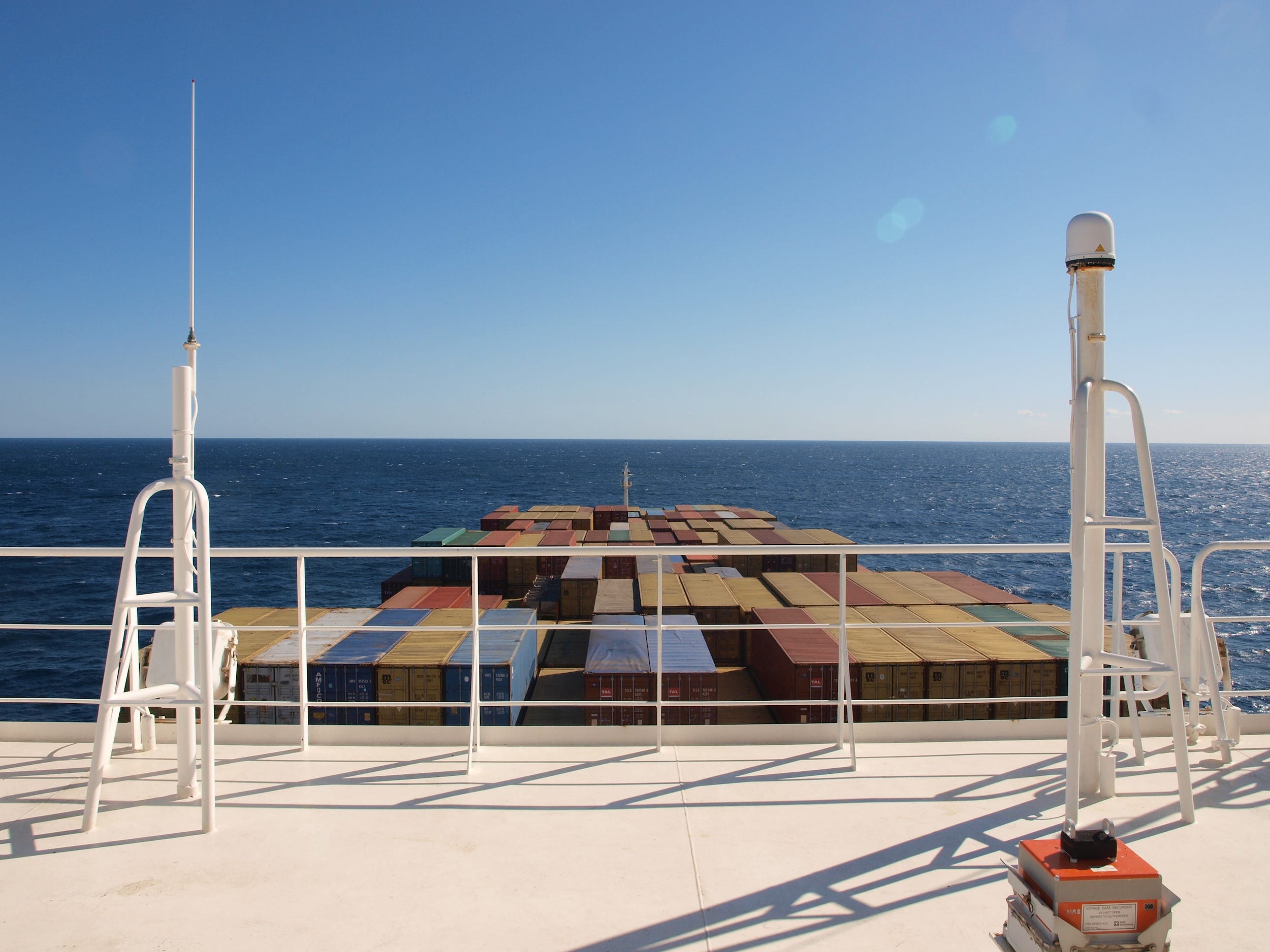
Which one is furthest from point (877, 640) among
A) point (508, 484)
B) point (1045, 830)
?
point (508, 484)

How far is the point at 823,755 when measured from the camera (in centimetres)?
405

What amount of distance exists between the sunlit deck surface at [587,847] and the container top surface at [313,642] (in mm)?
9192

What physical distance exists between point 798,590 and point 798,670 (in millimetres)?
6945

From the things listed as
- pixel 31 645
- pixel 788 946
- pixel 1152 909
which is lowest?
pixel 31 645

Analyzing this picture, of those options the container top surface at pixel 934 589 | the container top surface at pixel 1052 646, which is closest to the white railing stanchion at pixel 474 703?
the container top surface at pixel 1052 646

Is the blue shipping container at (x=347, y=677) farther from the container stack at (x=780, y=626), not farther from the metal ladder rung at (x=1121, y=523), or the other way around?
the metal ladder rung at (x=1121, y=523)

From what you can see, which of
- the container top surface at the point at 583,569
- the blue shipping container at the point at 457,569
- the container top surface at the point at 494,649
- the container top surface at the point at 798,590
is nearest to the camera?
the container top surface at the point at 494,649

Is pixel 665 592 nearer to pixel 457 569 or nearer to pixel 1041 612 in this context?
pixel 1041 612

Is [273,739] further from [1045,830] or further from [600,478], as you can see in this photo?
[600,478]

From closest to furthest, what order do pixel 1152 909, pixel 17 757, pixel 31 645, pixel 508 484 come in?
pixel 1152 909 → pixel 17 757 → pixel 31 645 → pixel 508 484

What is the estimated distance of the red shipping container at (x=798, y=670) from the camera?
12609 mm

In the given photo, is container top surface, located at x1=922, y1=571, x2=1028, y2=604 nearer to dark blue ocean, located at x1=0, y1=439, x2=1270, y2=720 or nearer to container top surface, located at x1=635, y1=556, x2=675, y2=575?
container top surface, located at x1=635, y1=556, x2=675, y2=575

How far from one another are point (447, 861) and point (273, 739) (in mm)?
1890

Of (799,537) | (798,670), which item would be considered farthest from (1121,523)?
(799,537)
